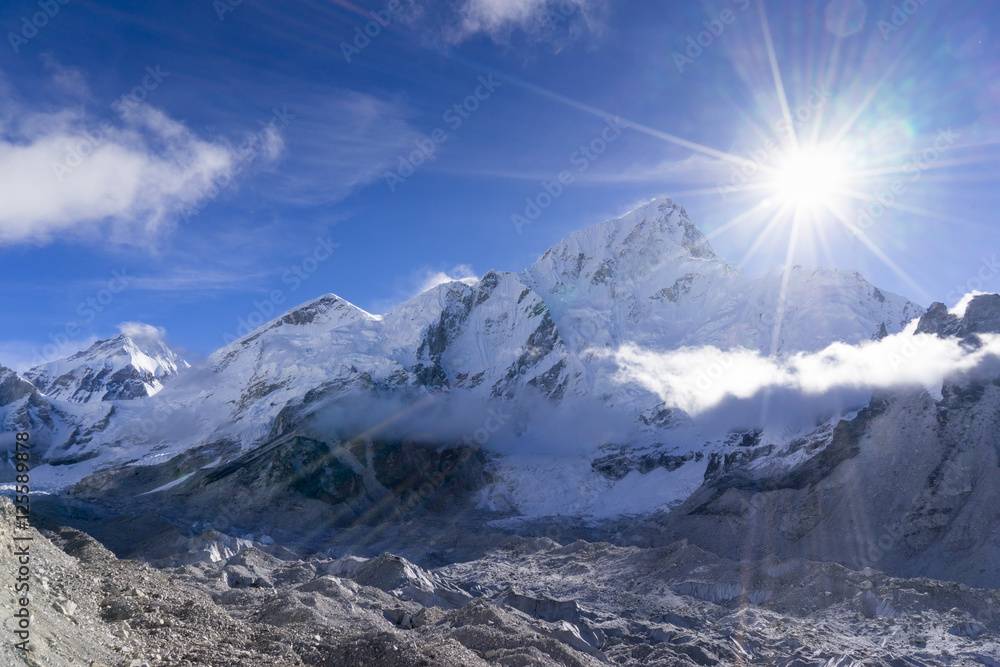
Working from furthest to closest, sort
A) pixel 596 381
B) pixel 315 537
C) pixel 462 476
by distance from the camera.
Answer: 1. pixel 596 381
2. pixel 462 476
3. pixel 315 537

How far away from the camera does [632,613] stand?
4522 centimetres

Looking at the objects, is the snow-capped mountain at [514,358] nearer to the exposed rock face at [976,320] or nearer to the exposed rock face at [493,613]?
the exposed rock face at [976,320]

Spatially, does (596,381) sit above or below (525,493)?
above

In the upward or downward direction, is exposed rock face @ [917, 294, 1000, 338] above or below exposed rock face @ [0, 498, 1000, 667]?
above

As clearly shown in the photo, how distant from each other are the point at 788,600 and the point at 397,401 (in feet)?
405

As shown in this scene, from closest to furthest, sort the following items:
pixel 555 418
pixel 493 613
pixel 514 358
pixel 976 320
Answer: pixel 493 613
pixel 976 320
pixel 555 418
pixel 514 358

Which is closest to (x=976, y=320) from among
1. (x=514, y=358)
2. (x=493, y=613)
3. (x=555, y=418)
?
(x=493, y=613)

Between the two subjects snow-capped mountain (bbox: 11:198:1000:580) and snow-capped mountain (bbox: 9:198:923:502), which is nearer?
snow-capped mountain (bbox: 11:198:1000:580)

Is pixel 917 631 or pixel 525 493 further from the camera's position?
pixel 525 493

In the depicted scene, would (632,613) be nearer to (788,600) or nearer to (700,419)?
(788,600)

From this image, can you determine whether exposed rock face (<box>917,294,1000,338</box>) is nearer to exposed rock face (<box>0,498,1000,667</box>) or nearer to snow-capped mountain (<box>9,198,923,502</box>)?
exposed rock face (<box>0,498,1000,667</box>)

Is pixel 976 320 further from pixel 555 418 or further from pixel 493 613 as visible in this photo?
pixel 555 418

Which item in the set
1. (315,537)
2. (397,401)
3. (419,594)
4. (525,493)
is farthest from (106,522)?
(397,401)

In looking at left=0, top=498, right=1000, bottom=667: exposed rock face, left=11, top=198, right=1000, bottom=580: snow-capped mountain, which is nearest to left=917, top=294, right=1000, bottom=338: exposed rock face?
left=11, top=198, right=1000, bottom=580: snow-capped mountain
